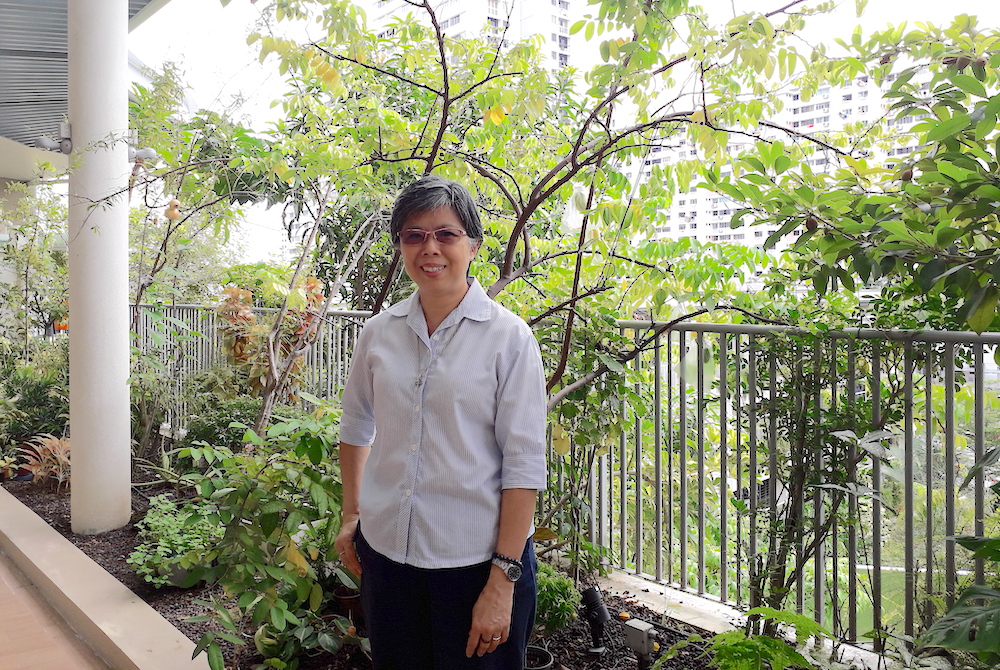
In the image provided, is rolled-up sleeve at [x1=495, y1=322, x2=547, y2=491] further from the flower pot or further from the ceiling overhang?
the ceiling overhang

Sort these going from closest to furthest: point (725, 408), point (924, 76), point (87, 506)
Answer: point (924, 76) < point (725, 408) < point (87, 506)

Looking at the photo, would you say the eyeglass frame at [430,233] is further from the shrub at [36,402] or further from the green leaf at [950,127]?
the shrub at [36,402]

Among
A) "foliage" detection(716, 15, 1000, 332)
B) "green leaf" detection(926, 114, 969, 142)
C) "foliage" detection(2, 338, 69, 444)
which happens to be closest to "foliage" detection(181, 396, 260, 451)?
"foliage" detection(2, 338, 69, 444)

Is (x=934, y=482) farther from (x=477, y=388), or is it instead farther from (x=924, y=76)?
(x=477, y=388)

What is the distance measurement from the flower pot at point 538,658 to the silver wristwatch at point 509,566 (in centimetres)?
91

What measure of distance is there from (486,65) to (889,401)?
70.2 inches

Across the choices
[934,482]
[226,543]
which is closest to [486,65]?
[226,543]

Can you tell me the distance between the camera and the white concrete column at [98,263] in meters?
3.79

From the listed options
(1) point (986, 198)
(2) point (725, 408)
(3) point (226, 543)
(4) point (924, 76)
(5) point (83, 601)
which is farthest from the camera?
(5) point (83, 601)

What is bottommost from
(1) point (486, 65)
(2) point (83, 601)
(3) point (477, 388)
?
(2) point (83, 601)

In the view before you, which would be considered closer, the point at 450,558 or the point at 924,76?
the point at 450,558

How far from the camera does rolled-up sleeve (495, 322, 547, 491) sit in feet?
4.96

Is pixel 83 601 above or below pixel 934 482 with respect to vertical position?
below

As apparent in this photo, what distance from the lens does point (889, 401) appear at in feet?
7.04
